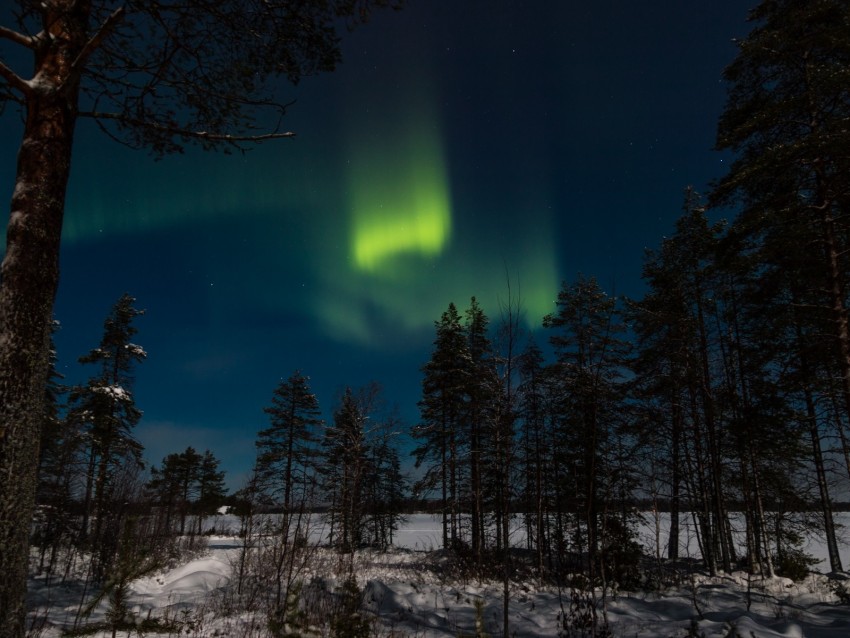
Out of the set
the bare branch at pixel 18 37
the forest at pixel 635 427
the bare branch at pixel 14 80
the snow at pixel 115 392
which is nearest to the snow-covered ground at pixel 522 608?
the forest at pixel 635 427

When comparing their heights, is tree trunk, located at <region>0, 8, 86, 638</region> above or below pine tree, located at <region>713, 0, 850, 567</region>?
below

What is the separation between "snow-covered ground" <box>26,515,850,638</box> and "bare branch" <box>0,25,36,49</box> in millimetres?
6315

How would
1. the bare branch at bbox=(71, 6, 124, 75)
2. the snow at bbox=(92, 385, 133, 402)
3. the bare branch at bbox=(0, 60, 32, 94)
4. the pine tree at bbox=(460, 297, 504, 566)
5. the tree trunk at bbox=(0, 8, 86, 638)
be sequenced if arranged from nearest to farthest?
the tree trunk at bbox=(0, 8, 86, 638) → the bare branch at bbox=(0, 60, 32, 94) → the bare branch at bbox=(71, 6, 124, 75) → the pine tree at bbox=(460, 297, 504, 566) → the snow at bbox=(92, 385, 133, 402)

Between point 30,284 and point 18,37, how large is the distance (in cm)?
210

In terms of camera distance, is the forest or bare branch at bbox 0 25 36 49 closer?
bare branch at bbox 0 25 36 49

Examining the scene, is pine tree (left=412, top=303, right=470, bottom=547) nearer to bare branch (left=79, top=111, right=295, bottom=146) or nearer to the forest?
the forest

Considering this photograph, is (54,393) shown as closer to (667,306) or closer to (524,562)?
(524,562)

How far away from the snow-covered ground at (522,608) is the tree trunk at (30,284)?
346cm

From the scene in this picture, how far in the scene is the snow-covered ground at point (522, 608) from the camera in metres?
7.62

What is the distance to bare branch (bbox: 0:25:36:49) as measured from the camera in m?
3.54

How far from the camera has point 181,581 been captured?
15508 millimetres

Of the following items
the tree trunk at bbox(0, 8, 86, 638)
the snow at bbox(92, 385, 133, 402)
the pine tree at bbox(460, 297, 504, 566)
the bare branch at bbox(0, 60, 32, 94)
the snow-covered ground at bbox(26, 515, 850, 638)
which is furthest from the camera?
the snow at bbox(92, 385, 133, 402)

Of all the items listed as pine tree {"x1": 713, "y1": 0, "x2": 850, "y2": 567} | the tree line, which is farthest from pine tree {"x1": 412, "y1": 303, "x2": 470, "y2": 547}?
pine tree {"x1": 713, "y1": 0, "x2": 850, "y2": 567}

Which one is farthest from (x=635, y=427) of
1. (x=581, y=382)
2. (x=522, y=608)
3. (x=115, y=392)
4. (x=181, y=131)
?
(x=115, y=392)
